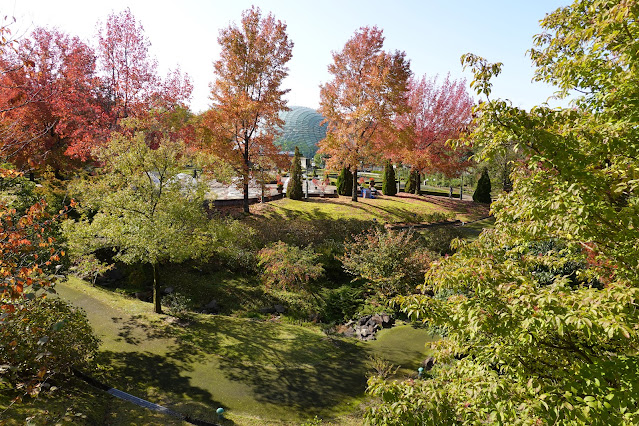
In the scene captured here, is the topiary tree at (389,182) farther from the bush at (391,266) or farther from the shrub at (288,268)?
the shrub at (288,268)

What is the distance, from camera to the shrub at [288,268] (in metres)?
16.0

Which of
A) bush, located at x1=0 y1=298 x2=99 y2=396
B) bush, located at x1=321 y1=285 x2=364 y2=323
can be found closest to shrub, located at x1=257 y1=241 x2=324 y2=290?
bush, located at x1=321 y1=285 x2=364 y2=323

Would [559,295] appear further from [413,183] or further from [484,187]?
[413,183]

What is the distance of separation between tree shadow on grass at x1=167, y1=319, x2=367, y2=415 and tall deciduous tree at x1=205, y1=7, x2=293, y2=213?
39.0ft

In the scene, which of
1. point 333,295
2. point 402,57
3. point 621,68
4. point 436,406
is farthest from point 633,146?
point 402,57

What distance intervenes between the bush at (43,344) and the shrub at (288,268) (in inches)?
320

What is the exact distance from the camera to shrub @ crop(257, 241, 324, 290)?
16.0 meters

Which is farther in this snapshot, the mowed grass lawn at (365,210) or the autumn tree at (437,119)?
the autumn tree at (437,119)

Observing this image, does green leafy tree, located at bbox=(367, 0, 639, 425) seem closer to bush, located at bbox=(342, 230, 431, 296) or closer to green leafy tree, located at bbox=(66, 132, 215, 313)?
green leafy tree, located at bbox=(66, 132, 215, 313)

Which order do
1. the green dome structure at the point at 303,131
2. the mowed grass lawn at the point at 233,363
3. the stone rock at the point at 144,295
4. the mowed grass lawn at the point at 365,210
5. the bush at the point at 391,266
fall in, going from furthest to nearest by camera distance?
the green dome structure at the point at 303,131, the mowed grass lawn at the point at 365,210, the stone rock at the point at 144,295, the bush at the point at 391,266, the mowed grass lawn at the point at 233,363

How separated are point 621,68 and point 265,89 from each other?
20310 mm

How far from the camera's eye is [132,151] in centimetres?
1176

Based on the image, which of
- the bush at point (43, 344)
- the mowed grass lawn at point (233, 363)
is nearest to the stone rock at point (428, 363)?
the mowed grass lawn at point (233, 363)

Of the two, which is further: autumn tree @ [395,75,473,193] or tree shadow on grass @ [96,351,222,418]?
autumn tree @ [395,75,473,193]
